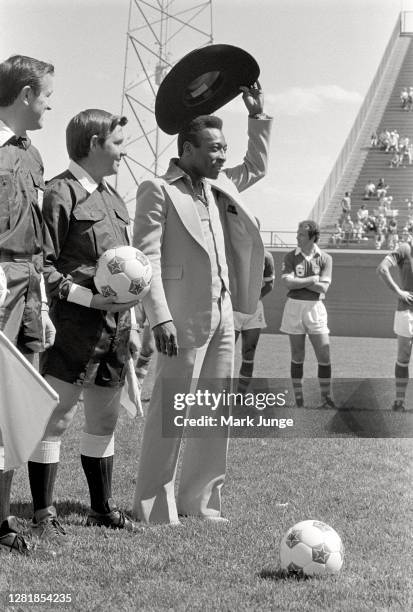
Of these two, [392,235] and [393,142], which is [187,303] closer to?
[392,235]

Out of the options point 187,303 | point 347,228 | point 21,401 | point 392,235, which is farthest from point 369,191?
point 21,401

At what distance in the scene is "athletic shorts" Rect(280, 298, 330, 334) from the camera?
377 inches

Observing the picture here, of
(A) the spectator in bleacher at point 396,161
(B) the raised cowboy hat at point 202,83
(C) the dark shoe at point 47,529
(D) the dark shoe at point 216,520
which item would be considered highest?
(A) the spectator in bleacher at point 396,161

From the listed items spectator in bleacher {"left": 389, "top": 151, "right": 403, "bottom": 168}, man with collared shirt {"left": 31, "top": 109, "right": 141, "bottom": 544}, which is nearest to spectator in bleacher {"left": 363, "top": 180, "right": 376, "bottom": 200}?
spectator in bleacher {"left": 389, "top": 151, "right": 403, "bottom": 168}

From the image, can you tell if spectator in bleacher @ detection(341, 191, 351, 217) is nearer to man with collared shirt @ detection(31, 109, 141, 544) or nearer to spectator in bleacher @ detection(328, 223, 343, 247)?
spectator in bleacher @ detection(328, 223, 343, 247)

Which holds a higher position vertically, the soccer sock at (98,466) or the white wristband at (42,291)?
the white wristband at (42,291)

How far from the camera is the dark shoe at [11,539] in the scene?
3.94m

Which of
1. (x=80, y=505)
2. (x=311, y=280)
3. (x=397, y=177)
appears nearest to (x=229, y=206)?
(x=80, y=505)

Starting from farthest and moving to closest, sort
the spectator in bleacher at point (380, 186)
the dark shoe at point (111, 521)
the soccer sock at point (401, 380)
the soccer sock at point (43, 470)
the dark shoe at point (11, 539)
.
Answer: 1. the spectator in bleacher at point (380, 186)
2. the soccer sock at point (401, 380)
3. the dark shoe at point (111, 521)
4. the soccer sock at point (43, 470)
5. the dark shoe at point (11, 539)

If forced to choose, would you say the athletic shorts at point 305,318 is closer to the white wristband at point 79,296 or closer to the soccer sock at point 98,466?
the soccer sock at point 98,466

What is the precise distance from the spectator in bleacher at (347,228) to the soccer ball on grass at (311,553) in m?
29.5

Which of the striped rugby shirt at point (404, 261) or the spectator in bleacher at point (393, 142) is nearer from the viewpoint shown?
the striped rugby shirt at point (404, 261)

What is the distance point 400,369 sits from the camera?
30.5 feet

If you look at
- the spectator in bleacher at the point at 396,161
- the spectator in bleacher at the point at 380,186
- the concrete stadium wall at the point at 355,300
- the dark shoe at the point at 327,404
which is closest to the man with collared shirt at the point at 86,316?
the dark shoe at the point at 327,404
